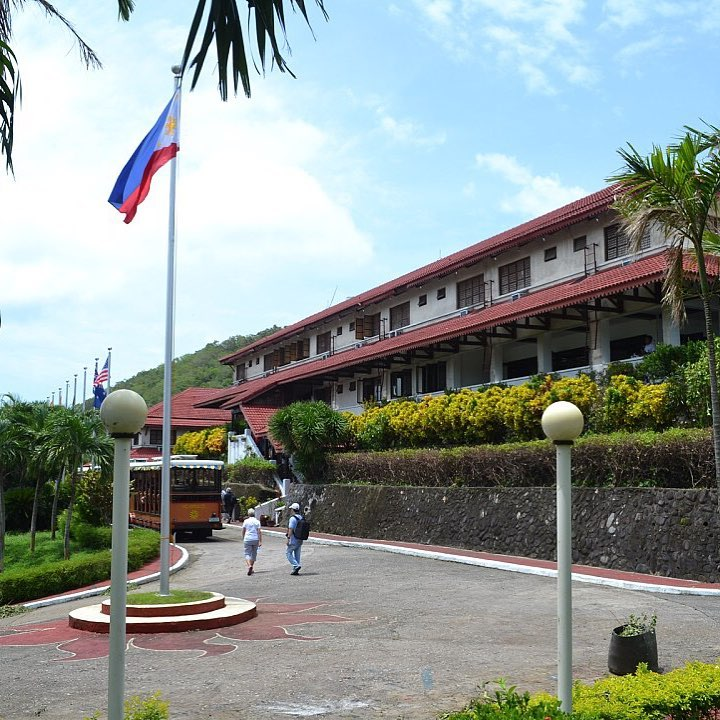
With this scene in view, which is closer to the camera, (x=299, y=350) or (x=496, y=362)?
(x=496, y=362)

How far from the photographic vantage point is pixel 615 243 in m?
26.2

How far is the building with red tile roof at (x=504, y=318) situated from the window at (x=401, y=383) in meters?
0.06

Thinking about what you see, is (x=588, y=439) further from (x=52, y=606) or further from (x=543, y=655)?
(x=52, y=606)

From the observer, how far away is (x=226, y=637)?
11.9 m

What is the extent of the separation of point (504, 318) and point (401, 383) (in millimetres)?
11080

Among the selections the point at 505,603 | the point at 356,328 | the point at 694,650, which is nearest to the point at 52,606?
the point at 505,603

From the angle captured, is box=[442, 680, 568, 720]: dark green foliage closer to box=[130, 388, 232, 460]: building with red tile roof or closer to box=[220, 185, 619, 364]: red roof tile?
box=[220, 185, 619, 364]: red roof tile

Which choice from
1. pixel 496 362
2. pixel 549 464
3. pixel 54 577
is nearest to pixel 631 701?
pixel 549 464

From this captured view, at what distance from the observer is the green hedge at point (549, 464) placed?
17047mm

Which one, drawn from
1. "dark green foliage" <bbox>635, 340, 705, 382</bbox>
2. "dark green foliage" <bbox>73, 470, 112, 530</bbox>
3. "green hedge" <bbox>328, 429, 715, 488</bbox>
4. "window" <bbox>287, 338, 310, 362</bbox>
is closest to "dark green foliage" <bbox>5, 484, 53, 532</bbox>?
"dark green foliage" <bbox>73, 470, 112, 530</bbox>

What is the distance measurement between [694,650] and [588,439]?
376 inches

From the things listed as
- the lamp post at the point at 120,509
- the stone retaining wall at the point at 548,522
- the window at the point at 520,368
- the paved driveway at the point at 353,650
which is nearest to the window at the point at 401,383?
the window at the point at 520,368

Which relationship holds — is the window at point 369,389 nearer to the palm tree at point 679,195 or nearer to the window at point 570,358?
the window at point 570,358

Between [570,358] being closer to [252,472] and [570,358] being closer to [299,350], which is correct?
[252,472]
